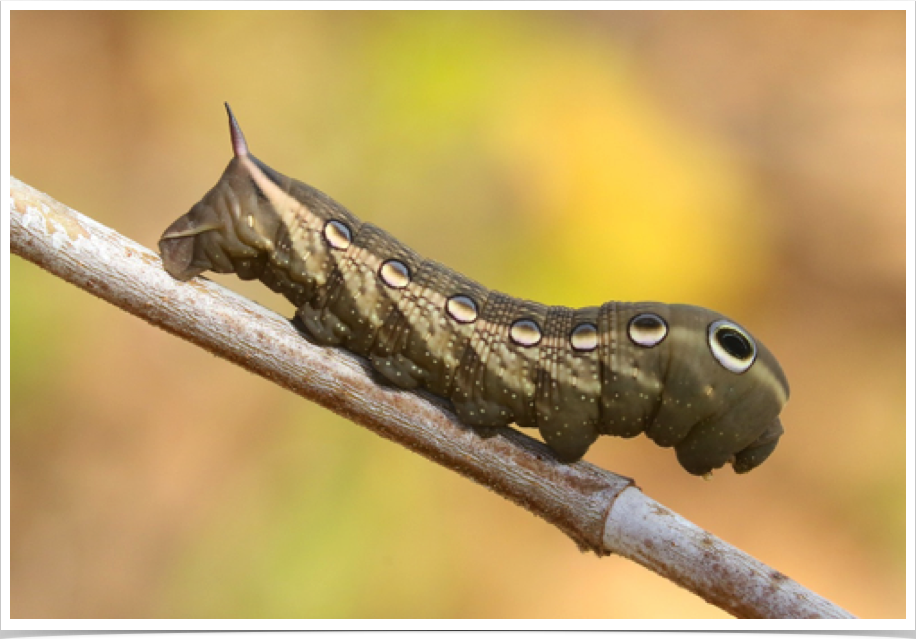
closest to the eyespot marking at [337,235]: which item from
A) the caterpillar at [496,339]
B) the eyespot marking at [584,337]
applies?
the caterpillar at [496,339]

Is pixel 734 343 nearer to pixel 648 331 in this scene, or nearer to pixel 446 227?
pixel 648 331

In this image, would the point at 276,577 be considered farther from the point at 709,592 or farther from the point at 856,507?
the point at 856,507

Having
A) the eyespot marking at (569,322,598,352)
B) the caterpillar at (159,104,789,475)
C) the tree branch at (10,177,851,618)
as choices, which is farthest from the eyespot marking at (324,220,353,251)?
the eyespot marking at (569,322,598,352)

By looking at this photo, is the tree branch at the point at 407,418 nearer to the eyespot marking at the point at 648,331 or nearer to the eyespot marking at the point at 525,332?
the eyespot marking at the point at 525,332

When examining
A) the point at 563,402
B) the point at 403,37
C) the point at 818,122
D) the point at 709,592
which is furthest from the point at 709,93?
the point at 709,592

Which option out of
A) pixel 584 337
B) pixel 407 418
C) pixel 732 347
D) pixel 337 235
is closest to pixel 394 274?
pixel 337 235
